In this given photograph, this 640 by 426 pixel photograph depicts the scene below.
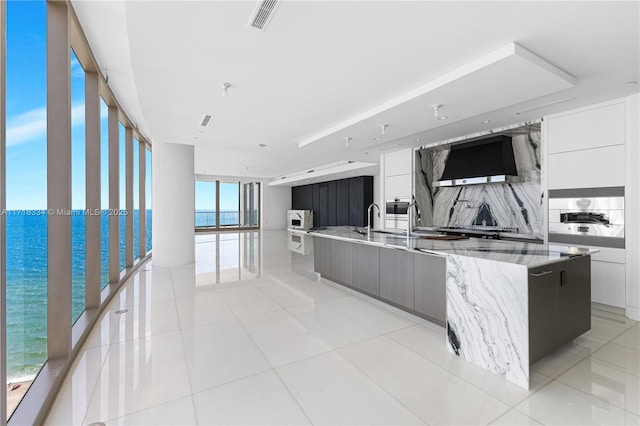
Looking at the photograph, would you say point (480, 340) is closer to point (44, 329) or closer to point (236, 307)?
point (236, 307)

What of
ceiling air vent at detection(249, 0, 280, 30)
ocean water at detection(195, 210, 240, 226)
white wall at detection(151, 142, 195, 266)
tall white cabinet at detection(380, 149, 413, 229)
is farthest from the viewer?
ocean water at detection(195, 210, 240, 226)

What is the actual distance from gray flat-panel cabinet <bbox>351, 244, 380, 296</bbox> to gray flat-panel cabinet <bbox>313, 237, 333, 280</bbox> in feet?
2.25

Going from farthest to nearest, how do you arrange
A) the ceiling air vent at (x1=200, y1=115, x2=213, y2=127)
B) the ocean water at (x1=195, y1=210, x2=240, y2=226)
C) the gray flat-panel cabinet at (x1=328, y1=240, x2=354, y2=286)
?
the ocean water at (x1=195, y1=210, x2=240, y2=226), the gray flat-panel cabinet at (x1=328, y1=240, x2=354, y2=286), the ceiling air vent at (x1=200, y1=115, x2=213, y2=127)

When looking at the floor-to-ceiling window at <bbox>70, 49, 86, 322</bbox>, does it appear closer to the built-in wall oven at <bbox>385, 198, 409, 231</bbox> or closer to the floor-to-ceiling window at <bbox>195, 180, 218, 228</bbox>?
the built-in wall oven at <bbox>385, 198, 409, 231</bbox>

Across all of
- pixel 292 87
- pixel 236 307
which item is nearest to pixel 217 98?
pixel 292 87

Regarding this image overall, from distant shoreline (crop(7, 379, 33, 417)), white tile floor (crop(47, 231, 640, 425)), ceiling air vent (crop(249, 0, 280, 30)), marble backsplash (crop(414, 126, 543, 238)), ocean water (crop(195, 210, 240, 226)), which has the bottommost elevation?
white tile floor (crop(47, 231, 640, 425))

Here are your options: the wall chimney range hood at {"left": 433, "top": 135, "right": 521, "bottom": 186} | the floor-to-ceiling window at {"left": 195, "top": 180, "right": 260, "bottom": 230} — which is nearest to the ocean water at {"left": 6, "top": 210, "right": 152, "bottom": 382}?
the wall chimney range hood at {"left": 433, "top": 135, "right": 521, "bottom": 186}

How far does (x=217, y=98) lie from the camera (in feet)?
11.7

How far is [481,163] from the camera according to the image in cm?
527

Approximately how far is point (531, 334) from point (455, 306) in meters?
0.55

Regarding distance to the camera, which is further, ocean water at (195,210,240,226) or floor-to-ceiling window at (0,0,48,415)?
ocean water at (195,210,240,226)

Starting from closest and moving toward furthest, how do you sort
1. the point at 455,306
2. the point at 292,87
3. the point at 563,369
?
the point at 563,369
the point at 455,306
the point at 292,87

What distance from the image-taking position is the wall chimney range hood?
16.2ft

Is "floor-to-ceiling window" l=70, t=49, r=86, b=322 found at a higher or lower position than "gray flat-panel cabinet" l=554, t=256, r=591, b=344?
higher
